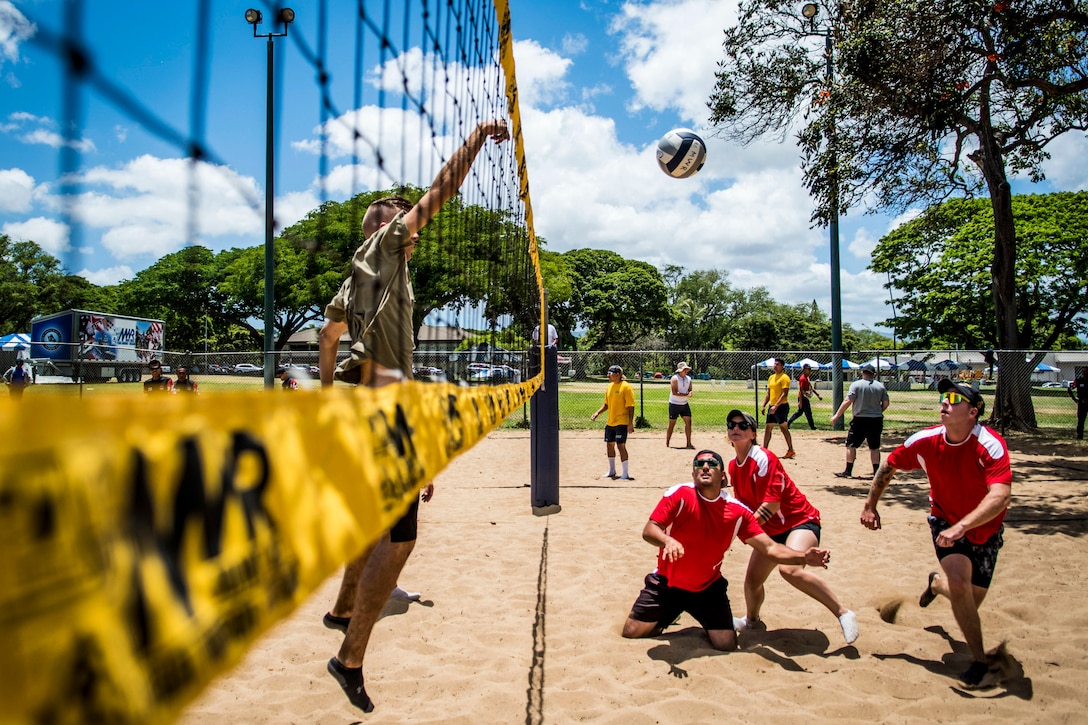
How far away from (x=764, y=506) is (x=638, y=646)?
3.58ft

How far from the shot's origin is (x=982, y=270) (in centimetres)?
2939

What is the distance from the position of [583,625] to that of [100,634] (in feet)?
12.7

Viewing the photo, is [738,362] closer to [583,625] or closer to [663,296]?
[663,296]

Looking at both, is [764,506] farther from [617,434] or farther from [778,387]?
[778,387]

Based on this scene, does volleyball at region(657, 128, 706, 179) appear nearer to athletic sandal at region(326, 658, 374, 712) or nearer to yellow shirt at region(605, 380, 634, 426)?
yellow shirt at region(605, 380, 634, 426)

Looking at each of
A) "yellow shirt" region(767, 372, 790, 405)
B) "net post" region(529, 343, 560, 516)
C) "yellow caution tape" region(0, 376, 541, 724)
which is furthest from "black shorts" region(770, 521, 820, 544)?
"yellow shirt" region(767, 372, 790, 405)

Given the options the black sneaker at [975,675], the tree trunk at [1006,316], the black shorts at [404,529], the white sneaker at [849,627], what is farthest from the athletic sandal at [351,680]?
the tree trunk at [1006,316]

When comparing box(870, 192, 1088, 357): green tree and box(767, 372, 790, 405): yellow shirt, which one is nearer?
box(767, 372, 790, 405): yellow shirt

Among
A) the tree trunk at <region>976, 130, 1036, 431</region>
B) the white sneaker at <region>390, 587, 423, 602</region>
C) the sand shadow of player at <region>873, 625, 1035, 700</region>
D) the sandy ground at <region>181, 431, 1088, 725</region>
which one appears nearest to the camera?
the sandy ground at <region>181, 431, 1088, 725</region>

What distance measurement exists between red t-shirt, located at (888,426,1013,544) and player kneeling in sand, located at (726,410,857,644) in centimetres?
68

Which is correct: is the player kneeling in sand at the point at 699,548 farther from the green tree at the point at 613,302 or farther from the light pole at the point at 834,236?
the green tree at the point at 613,302

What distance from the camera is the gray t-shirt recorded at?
352 inches

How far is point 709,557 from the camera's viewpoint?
12.2ft

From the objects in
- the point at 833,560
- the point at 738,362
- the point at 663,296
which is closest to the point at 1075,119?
the point at 833,560
